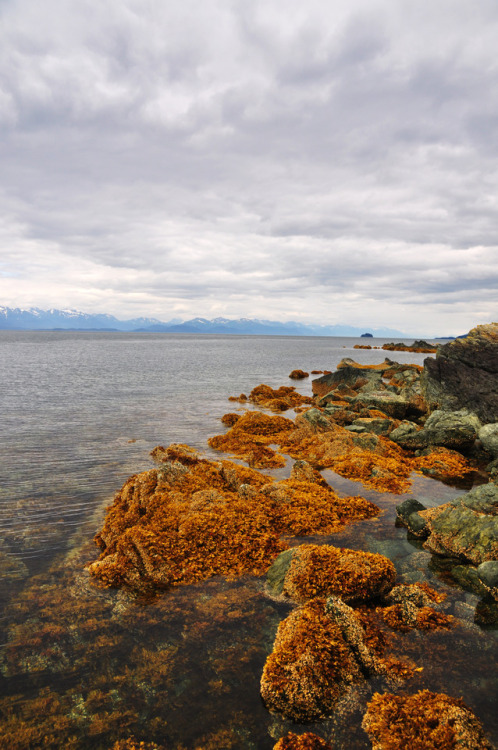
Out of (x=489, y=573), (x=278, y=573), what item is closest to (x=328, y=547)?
(x=278, y=573)

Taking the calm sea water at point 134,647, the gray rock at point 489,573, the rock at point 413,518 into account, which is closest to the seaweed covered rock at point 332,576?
the calm sea water at point 134,647

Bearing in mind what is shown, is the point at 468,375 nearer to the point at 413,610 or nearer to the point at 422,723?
the point at 413,610

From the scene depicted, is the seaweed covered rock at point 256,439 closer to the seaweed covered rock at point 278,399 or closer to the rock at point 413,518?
the rock at point 413,518

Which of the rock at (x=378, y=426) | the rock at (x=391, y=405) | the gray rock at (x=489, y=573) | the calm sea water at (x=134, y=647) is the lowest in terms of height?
the calm sea water at (x=134, y=647)

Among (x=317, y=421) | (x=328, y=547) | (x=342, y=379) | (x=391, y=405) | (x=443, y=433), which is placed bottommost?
(x=328, y=547)

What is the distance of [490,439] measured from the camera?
821 inches

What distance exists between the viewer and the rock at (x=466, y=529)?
440 inches

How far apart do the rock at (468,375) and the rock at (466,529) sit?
609 inches

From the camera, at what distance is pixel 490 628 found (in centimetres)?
887

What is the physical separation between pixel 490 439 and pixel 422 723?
1829 centimetres

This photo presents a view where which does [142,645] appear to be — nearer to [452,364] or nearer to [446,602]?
[446,602]

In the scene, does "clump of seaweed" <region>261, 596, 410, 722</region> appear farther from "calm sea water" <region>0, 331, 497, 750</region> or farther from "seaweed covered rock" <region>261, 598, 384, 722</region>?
"calm sea water" <region>0, 331, 497, 750</region>

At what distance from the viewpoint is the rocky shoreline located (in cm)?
692

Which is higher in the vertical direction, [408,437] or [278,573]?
[408,437]
